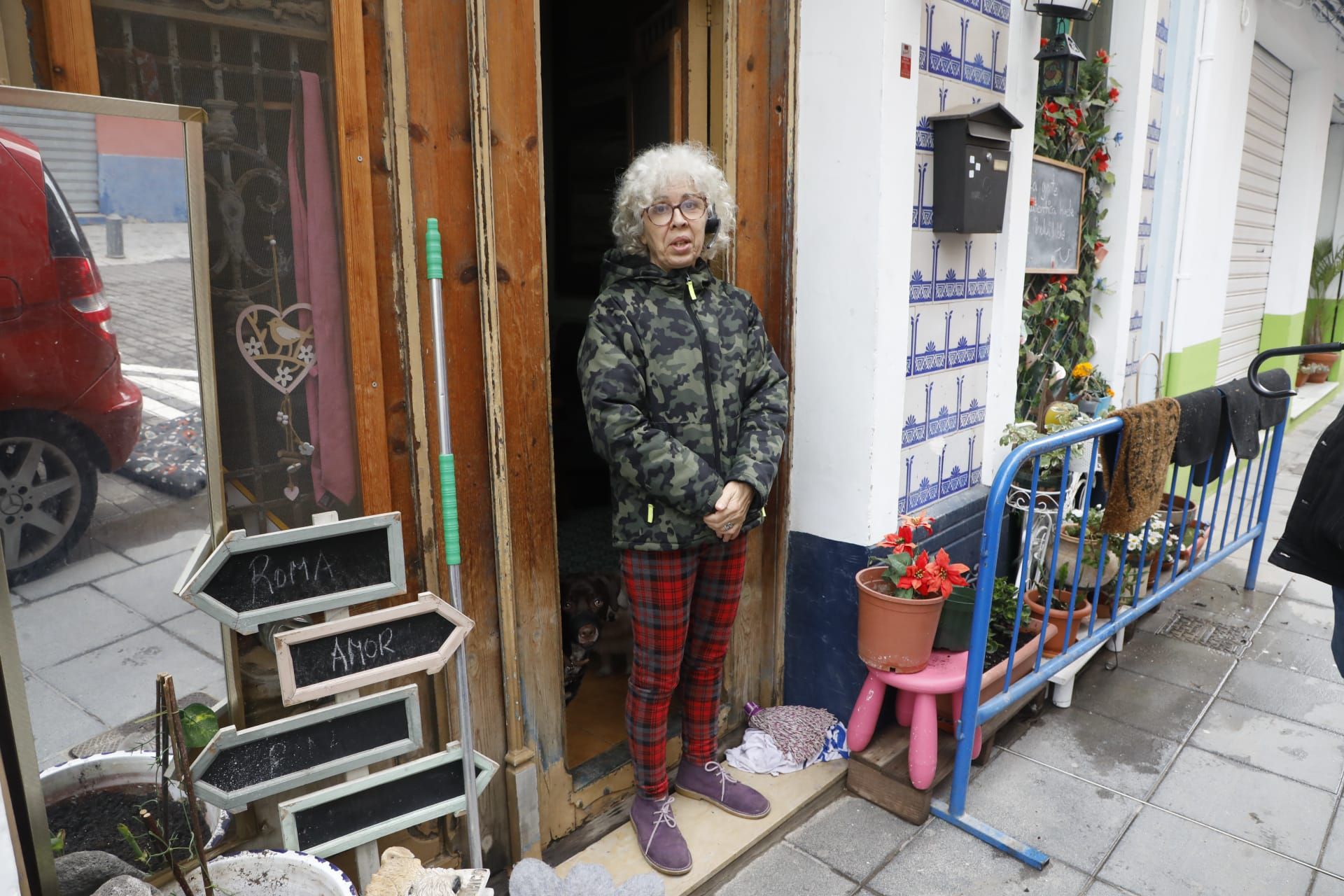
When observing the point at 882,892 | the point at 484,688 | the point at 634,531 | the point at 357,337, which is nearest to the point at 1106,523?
the point at 882,892

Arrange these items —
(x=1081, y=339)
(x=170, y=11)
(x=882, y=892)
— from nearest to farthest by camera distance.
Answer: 1. (x=170, y=11)
2. (x=882, y=892)
3. (x=1081, y=339)

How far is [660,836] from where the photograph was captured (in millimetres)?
2672

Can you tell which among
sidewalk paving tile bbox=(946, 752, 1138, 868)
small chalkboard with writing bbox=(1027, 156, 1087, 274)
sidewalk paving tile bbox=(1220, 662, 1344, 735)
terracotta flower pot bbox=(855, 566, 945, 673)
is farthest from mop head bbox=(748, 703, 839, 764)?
small chalkboard with writing bbox=(1027, 156, 1087, 274)

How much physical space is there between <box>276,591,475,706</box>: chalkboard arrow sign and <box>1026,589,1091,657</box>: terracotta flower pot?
8.30 feet

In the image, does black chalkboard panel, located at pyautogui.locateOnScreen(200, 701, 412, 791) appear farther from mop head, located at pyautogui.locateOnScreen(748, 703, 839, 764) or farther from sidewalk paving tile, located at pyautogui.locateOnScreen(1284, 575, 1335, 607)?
sidewalk paving tile, located at pyautogui.locateOnScreen(1284, 575, 1335, 607)

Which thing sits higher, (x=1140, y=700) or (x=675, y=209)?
(x=675, y=209)

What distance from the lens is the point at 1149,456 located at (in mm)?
3389

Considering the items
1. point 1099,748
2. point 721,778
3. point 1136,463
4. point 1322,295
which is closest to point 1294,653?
point 1099,748

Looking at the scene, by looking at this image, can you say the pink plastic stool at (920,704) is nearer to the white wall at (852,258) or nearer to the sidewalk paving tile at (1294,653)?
the white wall at (852,258)

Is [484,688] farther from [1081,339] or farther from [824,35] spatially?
[1081,339]

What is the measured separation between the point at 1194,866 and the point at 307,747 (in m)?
2.72

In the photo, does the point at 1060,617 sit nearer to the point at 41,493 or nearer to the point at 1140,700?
the point at 1140,700

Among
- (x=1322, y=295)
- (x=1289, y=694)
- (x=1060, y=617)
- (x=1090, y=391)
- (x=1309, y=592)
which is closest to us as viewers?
(x=1060, y=617)

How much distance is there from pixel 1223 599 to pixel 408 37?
509 cm
